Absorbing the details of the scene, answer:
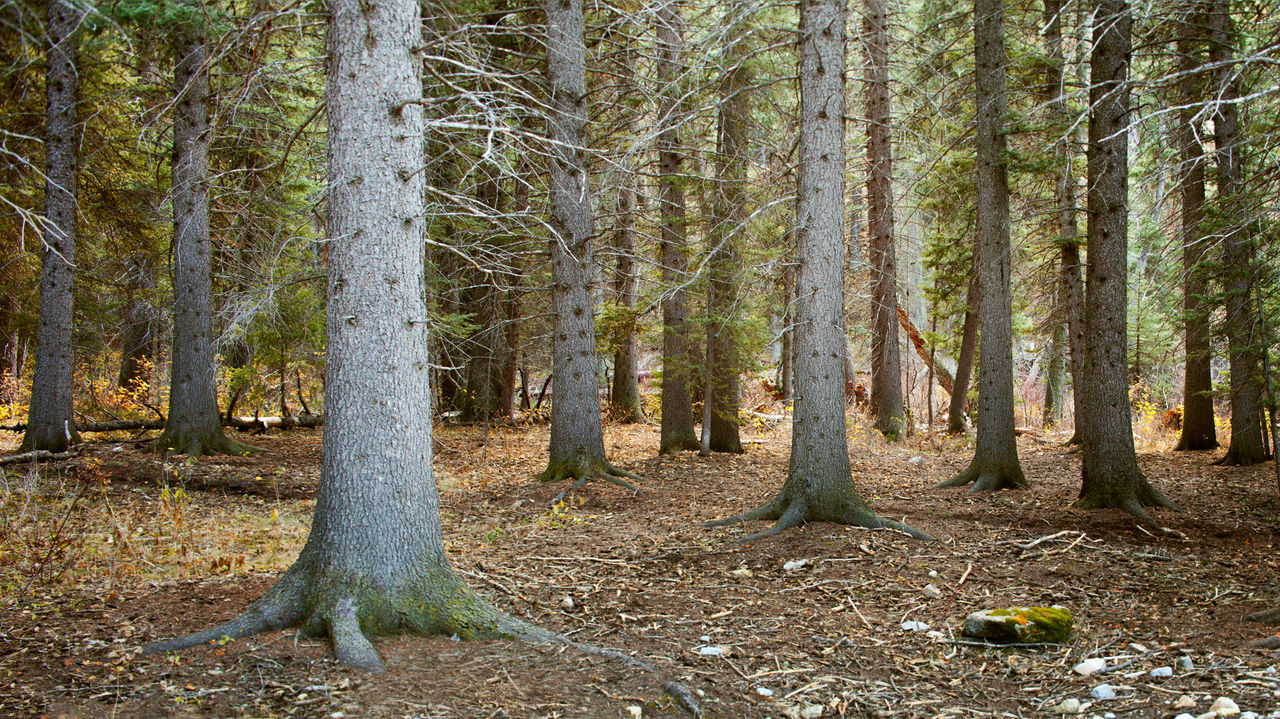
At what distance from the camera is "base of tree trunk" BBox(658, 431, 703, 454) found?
13.4 meters

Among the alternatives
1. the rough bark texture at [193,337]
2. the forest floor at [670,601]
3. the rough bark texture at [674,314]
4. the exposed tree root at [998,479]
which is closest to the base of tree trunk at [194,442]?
the rough bark texture at [193,337]

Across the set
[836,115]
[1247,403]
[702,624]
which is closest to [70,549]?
[702,624]

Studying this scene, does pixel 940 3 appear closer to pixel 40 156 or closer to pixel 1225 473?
pixel 1225 473

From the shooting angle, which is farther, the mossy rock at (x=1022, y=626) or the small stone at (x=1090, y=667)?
the mossy rock at (x=1022, y=626)

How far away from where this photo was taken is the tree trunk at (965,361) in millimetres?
15461

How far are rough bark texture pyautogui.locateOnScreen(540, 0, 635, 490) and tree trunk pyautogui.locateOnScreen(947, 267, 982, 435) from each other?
27.6ft

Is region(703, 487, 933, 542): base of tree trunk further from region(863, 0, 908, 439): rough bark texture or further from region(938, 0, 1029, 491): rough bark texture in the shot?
region(863, 0, 908, 439): rough bark texture

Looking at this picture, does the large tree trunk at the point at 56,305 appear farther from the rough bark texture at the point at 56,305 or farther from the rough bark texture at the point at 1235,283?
the rough bark texture at the point at 1235,283

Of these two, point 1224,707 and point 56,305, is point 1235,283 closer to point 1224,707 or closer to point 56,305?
point 1224,707

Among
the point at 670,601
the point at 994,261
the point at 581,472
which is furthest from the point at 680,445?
the point at 670,601

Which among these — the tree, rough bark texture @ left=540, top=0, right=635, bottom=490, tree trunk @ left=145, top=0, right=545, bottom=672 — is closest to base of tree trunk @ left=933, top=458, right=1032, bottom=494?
the tree

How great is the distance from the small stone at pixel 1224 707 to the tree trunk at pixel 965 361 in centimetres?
1177

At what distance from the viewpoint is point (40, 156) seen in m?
12.1

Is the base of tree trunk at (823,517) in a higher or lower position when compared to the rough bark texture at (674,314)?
lower
